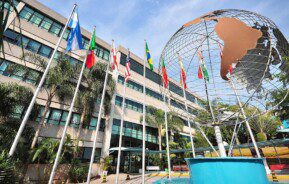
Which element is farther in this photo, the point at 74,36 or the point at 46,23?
the point at 46,23

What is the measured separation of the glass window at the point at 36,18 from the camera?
19678mm

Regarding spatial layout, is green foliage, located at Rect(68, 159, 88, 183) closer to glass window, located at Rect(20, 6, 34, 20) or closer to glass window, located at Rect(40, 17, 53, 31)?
glass window, located at Rect(40, 17, 53, 31)

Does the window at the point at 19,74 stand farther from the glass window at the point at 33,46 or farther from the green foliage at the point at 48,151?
the green foliage at the point at 48,151

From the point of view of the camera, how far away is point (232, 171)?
10.5 feet

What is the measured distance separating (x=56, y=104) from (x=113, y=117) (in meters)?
7.48

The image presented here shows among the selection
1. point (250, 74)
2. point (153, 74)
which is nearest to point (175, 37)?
point (250, 74)

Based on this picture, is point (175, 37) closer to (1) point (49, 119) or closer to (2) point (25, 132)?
(2) point (25, 132)

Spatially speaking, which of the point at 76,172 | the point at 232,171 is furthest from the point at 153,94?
the point at 232,171

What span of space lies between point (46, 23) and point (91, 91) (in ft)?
36.4

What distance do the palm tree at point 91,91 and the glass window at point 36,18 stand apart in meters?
9.01

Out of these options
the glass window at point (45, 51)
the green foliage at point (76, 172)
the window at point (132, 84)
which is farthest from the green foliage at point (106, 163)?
the glass window at point (45, 51)

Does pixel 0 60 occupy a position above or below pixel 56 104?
above

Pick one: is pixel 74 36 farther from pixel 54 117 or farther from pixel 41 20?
pixel 41 20

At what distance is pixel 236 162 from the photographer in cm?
325
